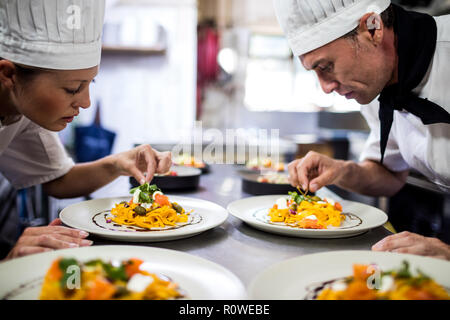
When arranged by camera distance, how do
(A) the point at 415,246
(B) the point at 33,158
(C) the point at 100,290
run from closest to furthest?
(C) the point at 100,290
(A) the point at 415,246
(B) the point at 33,158

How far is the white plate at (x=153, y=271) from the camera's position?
797mm

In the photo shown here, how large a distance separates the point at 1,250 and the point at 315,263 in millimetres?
2664

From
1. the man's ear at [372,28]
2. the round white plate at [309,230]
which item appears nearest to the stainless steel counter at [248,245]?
the round white plate at [309,230]

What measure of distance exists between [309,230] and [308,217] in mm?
136

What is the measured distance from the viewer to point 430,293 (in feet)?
2.43

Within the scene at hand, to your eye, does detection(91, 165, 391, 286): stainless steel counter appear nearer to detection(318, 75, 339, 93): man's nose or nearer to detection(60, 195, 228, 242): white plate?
detection(60, 195, 228, 242): white plate

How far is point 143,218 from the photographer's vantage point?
1.32 meters

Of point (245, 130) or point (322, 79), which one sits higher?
point (322, 79)

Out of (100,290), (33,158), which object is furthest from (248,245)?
(33,158)

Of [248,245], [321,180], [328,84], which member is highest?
[328,84]

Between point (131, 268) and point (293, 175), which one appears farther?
point (293, 175)

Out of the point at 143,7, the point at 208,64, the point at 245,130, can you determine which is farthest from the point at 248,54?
the point at 143,7

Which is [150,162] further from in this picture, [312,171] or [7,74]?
[312,171]
